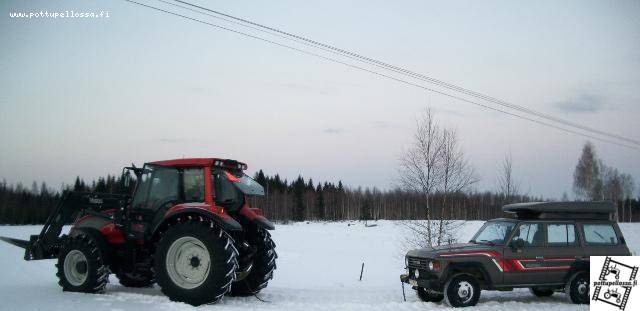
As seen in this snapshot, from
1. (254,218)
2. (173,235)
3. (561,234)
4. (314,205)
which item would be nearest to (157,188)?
(173,235)

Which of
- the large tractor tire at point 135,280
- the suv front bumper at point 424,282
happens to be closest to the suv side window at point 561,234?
the suv front bumper at point 424,282

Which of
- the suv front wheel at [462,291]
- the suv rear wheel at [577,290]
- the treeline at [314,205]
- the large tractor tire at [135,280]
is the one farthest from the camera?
the treeline at [314,205]

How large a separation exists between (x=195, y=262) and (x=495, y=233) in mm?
6560

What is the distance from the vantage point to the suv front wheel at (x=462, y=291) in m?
10.3

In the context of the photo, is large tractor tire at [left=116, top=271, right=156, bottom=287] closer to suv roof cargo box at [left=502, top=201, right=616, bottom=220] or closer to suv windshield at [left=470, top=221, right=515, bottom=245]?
suv windshield at [left=470, top=221, right=515, bottom=245]

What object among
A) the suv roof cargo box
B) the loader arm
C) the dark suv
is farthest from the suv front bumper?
the loader arm

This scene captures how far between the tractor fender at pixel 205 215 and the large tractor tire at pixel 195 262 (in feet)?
0.53

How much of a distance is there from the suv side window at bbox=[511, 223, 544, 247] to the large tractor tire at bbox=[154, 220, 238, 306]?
240 inches

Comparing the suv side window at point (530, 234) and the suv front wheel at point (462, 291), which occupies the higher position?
the suv side window at point (530, 234)

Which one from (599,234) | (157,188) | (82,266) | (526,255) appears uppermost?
(157,188)

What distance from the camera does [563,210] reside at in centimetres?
1148

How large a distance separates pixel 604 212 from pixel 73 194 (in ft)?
40.0

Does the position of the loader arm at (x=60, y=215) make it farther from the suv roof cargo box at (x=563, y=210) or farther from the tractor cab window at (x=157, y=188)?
the suv roof cargo box at (x=563, y=210)

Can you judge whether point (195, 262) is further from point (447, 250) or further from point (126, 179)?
point (447, 250)
